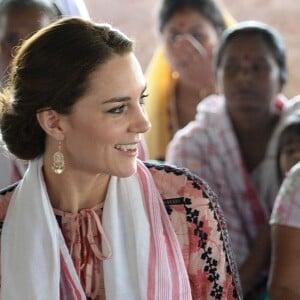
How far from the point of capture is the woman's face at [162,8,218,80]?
9.80ft

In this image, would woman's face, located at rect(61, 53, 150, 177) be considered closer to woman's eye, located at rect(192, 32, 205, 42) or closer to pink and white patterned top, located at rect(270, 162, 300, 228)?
pink and white patterned top, located at rect(270, 162, 300, 228)

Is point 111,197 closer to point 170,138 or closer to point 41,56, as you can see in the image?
point 41,56

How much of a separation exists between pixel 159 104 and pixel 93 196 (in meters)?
1.36

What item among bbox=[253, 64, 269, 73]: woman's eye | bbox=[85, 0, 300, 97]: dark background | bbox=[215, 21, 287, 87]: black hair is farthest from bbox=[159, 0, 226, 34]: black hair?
bbox=[85, 0, 300, 97]: dark background

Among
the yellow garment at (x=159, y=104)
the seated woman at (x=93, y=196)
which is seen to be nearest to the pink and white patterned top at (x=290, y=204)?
the seated woman at (x=93, y=196)

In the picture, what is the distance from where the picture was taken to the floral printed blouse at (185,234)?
1661 mm

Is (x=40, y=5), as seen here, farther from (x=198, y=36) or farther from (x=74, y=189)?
(x=198, y=36)

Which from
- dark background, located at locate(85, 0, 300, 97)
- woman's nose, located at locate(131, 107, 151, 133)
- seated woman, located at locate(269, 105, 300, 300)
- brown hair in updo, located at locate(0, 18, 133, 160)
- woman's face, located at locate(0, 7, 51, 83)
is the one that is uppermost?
dark background, located at locate(85, 0, 300, 97)

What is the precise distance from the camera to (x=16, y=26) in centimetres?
211

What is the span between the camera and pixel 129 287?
5.39 feet

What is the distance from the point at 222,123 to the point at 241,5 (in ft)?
8.11

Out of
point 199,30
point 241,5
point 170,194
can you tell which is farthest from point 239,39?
point 241,5

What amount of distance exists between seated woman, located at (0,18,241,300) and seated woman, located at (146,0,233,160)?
1251mm

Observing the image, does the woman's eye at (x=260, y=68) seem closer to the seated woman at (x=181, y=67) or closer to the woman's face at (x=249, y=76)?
the woman's face at (x=249, y=76)
